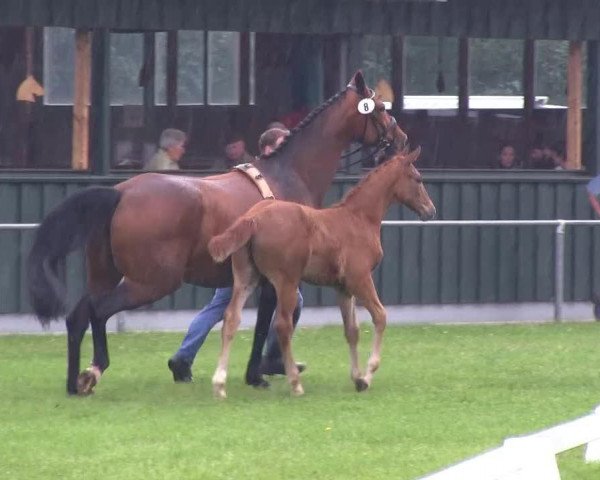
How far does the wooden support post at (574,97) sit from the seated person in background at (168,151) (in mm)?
4071

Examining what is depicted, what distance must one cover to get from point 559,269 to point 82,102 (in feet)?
15.8

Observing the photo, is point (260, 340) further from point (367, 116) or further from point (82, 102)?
point (82, 102)

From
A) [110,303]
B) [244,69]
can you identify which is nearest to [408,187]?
[110,303]

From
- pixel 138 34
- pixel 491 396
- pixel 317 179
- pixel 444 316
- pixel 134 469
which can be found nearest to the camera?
pixel 134 469

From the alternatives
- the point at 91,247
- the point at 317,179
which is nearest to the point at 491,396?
the point at 317,179

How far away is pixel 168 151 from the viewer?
15.4 meters

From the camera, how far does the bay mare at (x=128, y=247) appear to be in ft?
35.6

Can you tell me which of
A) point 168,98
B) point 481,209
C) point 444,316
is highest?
point 168,98

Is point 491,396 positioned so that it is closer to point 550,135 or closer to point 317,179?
point 317,179

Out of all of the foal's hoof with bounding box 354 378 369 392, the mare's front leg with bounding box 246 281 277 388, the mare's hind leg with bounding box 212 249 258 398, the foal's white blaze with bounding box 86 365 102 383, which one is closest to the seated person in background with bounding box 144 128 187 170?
the mare's front leg with bounding box 246 281 277 388

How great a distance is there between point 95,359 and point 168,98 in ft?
16.0

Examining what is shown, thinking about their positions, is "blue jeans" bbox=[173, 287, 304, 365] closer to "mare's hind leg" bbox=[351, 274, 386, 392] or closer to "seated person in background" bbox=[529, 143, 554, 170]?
"mare's hind leg" bbox=[351, 274, 386, 392]

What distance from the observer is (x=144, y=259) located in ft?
35.6

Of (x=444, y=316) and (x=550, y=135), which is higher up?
(x=550, y=135)
